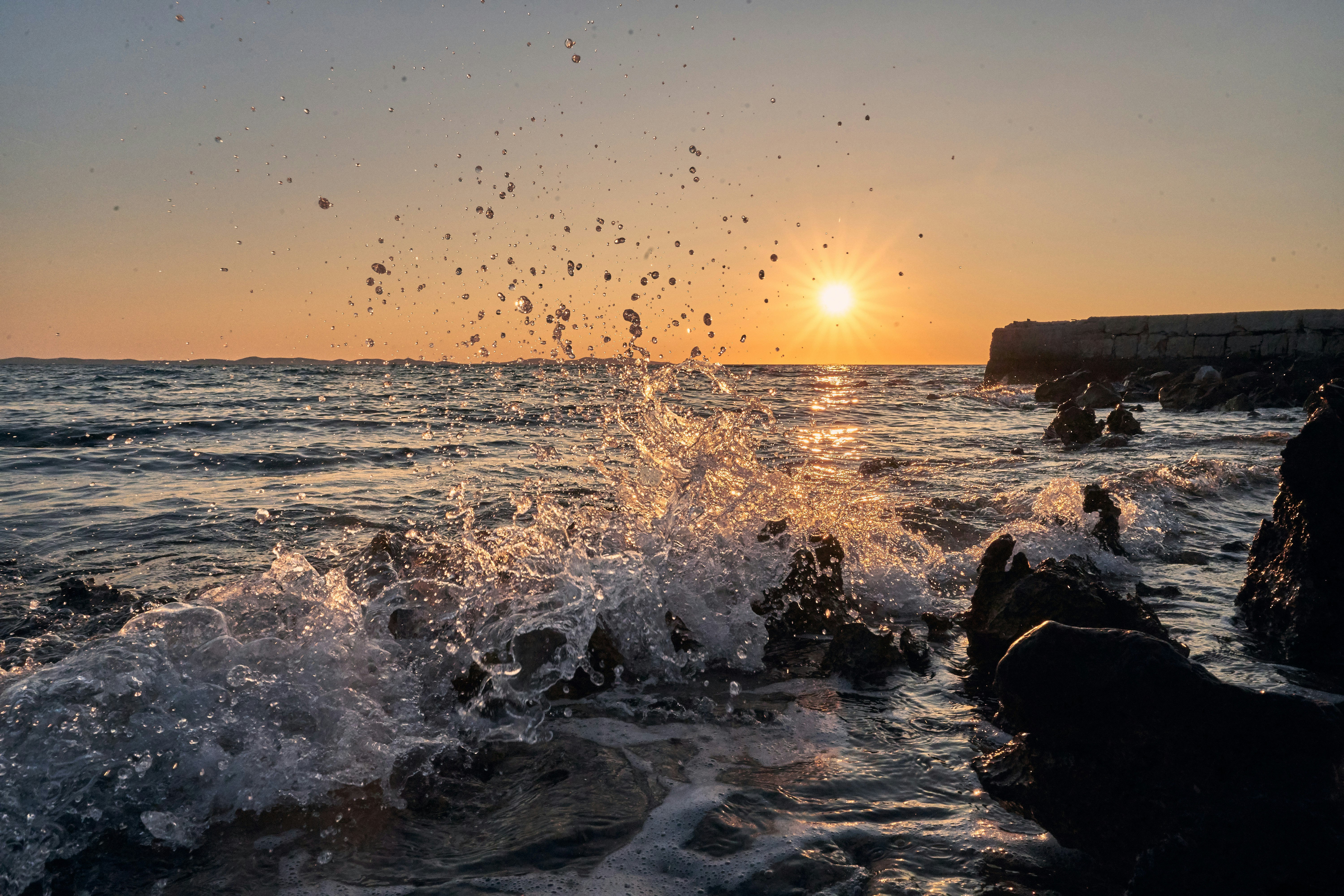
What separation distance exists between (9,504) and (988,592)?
902cm

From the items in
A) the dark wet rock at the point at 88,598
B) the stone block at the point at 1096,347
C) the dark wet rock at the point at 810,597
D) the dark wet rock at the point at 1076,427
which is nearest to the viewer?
the dark wet rock at the point at 810,597

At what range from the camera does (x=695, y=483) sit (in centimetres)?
529

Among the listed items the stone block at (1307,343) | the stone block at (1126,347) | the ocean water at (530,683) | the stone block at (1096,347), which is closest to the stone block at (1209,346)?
the stone block at (1307,343)

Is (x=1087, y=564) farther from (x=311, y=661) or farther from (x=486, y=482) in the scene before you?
(x=486, y=482)

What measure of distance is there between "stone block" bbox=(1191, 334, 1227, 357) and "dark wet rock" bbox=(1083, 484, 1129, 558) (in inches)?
930

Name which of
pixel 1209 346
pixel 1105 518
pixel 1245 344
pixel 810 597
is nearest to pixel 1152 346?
pixel 1209 346

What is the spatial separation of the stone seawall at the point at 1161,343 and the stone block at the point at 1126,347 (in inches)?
0.9

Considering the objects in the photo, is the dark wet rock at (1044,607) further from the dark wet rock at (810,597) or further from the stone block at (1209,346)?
the stone block at (1209,346)

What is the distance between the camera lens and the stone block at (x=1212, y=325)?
2552cm

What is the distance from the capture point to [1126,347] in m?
29.5

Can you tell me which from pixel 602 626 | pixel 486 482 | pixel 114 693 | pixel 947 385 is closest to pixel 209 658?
pixel 114 693

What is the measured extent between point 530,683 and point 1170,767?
→ 2474 millimetres

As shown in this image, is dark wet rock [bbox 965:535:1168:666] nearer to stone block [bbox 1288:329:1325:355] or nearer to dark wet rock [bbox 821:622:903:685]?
dark wet rock [bbox 821:622:903:685]

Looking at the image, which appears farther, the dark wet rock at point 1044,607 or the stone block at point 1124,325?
the stone block at point 1124,325
